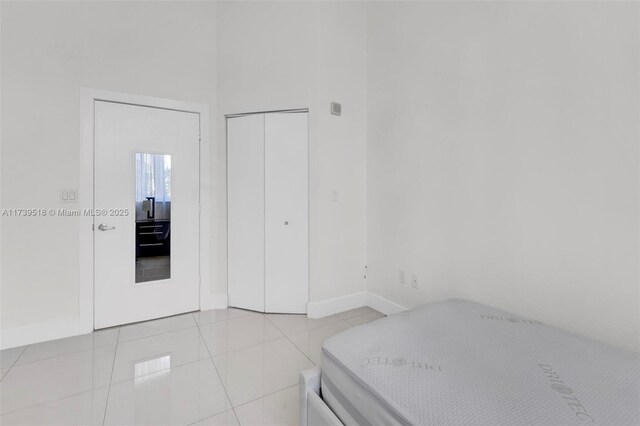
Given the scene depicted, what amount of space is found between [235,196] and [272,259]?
787 millimetres

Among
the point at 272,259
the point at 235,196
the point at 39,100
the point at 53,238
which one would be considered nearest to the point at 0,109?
the point at 39,100

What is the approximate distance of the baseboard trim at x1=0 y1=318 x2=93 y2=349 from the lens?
7.81 ft

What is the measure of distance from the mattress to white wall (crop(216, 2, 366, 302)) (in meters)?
1.55

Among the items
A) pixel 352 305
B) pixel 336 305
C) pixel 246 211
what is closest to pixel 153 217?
pixel 246 211

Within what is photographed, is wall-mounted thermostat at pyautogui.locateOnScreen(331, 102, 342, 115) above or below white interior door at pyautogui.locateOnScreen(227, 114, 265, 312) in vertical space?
above

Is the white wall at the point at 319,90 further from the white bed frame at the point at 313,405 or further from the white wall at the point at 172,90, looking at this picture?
the white bed frame at the point at 313,405

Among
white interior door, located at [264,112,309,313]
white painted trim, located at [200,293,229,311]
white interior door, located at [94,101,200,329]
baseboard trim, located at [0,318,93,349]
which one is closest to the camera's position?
baseboard trim, located at [0,318,93,349]

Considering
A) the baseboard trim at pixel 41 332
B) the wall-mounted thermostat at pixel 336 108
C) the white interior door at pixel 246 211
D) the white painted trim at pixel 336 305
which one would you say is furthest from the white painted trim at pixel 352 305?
the baseboard trim at pixel 41 332

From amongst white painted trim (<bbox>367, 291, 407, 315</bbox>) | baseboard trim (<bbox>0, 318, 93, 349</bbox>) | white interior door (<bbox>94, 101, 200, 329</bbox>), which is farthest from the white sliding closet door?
baseboard trim (<bbox>0, 318, 93, 349</bbox>)

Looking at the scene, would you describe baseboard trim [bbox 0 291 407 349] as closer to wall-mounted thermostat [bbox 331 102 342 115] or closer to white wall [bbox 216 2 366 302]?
white wall [bbox 216 2 366 302]

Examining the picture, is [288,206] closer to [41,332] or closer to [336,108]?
[336,108]

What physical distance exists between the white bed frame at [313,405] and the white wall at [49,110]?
7.92 feet

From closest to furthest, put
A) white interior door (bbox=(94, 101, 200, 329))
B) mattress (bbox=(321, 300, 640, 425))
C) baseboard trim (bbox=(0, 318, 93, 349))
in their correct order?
1. mattress (bbox=(321, 300, 640, 425))
2. baseboard trim (bbox=(0, 318, 93, 349))
3. white interior door (bbox=(94, 101, 200, 329))

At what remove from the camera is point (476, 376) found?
112 cm
